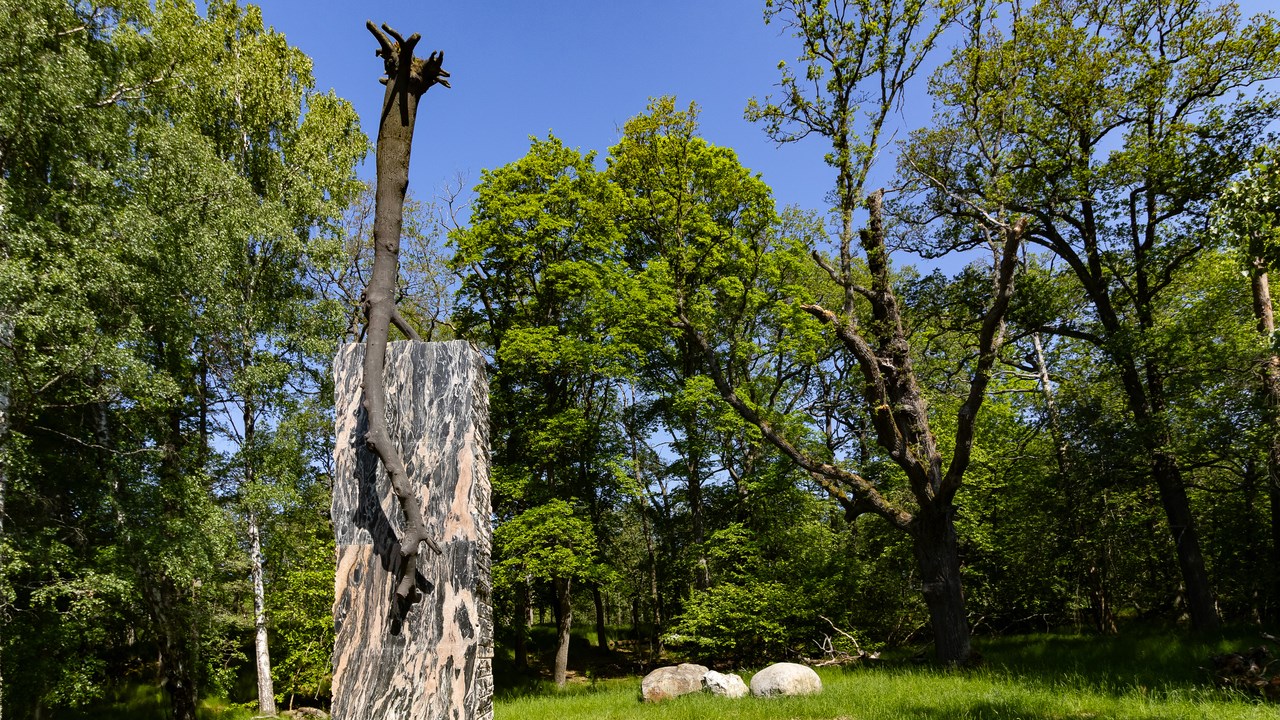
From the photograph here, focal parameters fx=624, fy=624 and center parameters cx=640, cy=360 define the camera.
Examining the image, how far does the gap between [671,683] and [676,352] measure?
894 centimetres

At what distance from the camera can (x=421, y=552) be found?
284 centimetres

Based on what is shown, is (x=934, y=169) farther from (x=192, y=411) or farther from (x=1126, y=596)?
(x=192, y=411)

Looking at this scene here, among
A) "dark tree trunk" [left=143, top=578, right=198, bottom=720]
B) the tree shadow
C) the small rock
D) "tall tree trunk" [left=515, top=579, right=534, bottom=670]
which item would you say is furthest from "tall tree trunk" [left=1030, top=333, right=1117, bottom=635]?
"dark tree trunk" [left=143, top=578, right=198, bottom=720]

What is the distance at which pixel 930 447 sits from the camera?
9.55 metres

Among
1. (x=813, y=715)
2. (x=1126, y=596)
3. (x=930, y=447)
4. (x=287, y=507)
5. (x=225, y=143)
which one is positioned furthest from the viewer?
(x=1126, y=596)

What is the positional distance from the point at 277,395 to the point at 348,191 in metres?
6.27

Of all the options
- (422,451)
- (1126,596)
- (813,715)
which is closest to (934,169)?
(813,715)

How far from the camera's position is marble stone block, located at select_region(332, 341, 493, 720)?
271 centimetres

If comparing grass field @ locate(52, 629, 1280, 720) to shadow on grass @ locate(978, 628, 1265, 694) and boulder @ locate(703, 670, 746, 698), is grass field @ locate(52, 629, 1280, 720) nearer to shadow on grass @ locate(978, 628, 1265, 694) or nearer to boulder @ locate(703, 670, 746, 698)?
shadow on grass @ locate(978, 628, 1265, 694)

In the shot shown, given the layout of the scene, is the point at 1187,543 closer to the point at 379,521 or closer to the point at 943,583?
the point at 943,583

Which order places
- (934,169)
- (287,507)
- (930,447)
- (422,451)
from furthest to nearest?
(287,507) → (934,169) → (930,447) → (422,451)

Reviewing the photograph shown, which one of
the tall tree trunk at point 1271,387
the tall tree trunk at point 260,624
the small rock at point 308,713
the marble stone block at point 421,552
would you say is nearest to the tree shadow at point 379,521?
the marble stone block at point 421,552

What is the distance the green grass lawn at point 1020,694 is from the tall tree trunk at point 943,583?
0.44m

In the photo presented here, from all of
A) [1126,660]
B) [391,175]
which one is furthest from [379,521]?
[1126,660]
